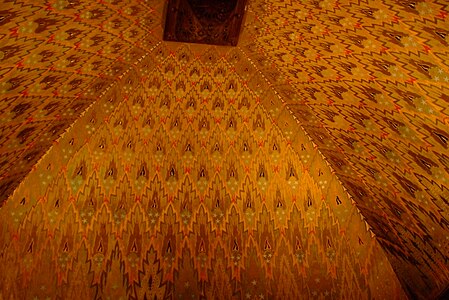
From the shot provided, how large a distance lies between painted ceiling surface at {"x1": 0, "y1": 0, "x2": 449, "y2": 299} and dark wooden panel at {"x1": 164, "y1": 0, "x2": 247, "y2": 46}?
13cm

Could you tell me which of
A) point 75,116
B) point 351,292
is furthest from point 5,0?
point 351,292

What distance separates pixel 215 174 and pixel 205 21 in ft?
6.36

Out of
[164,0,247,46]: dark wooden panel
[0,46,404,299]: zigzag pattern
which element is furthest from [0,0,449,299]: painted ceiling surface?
[164,0,247,46]: dark wooden panel

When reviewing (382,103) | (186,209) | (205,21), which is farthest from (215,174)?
(382,103)

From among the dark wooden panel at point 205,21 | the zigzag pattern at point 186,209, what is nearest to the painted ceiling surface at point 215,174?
the zigzag pattern at point 186,209

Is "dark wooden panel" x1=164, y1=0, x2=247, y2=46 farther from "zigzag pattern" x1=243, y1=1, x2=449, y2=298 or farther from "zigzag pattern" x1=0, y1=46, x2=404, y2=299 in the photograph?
"zigzag pattern" x1=0, y1=46, x2=404, y2=299

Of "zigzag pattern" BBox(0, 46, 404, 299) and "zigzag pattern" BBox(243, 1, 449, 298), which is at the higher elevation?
"zigzag pattern" BBox(243, 1, 449, 298)

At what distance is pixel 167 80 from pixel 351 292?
3.14 metres

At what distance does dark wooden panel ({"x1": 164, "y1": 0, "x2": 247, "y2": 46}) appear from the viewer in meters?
4.15

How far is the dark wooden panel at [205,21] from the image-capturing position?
4152mm

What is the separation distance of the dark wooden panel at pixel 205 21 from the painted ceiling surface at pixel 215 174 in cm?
13

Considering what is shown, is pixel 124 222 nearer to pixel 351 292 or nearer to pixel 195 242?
pixel 195 242

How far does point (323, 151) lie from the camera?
5.57m

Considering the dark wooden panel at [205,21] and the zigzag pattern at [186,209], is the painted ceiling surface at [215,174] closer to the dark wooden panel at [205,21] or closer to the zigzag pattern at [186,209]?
the zigzag pattern at [186,209]
